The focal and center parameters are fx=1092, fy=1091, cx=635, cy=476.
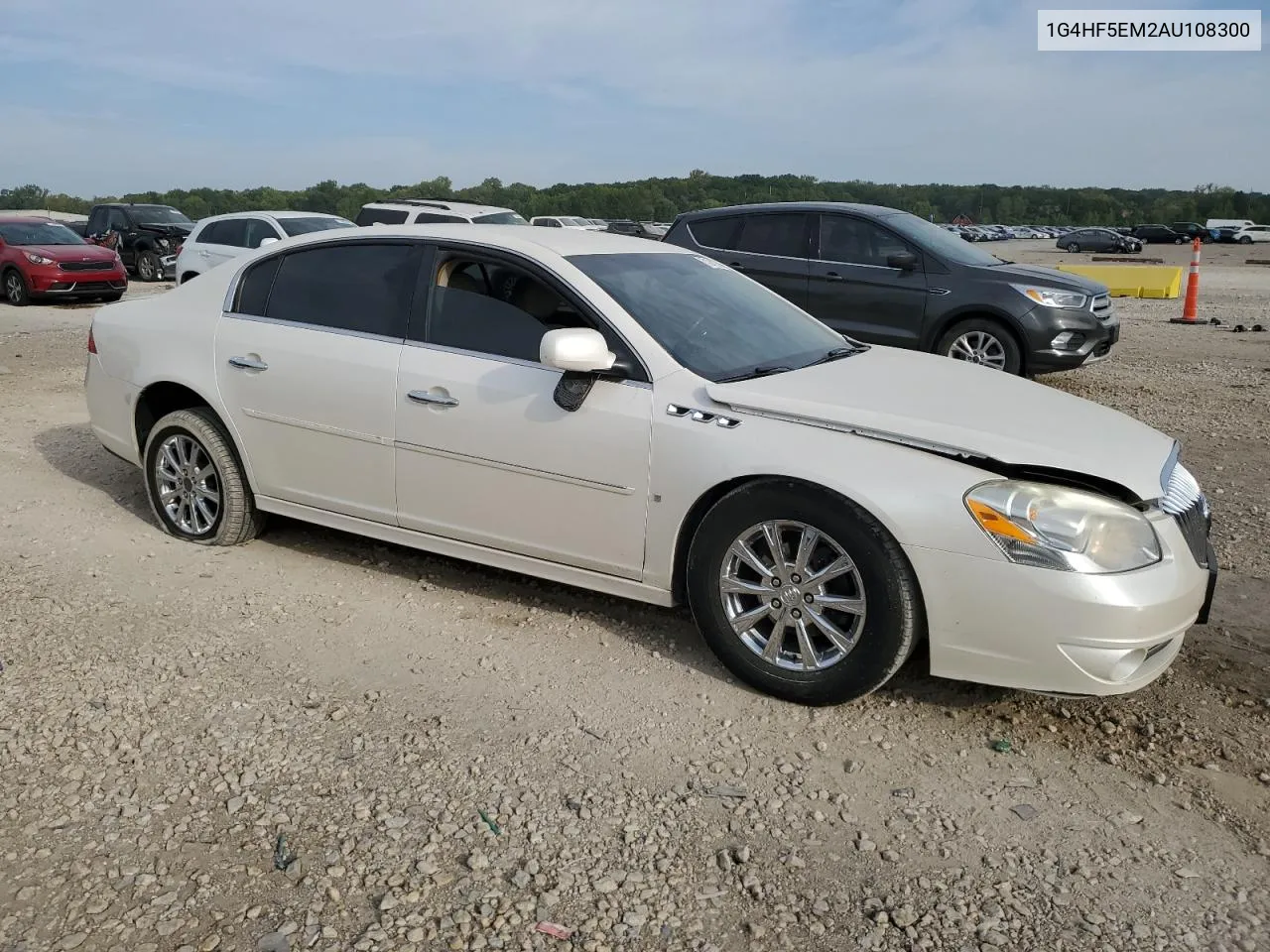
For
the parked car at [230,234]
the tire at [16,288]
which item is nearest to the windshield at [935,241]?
the parked car at [230,234]

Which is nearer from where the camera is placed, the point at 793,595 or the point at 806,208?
the point at 793,595

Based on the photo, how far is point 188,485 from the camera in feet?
17.6

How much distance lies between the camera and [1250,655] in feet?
13.8

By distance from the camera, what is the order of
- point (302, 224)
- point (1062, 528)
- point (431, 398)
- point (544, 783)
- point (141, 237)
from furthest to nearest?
point (141, 237), point (302, 224), point (431, 398), point (1062, 528), point (544, 783)

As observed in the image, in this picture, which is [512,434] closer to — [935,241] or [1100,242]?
[935,241]

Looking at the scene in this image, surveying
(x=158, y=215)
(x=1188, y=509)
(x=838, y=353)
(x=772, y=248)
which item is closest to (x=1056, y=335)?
(x=772, y=248)

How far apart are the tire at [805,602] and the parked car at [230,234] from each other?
1379 centimetres

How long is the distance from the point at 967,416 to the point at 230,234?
15034mm

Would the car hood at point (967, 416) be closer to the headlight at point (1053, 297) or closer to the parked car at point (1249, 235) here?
the headlight at point (1053, 297)

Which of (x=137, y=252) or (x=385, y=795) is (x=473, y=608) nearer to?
(x=385, y=795)

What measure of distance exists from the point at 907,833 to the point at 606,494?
1.64 m

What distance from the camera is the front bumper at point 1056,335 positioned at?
948 centimetres

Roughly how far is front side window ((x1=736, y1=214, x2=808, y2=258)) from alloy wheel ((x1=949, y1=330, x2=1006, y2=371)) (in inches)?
64.9

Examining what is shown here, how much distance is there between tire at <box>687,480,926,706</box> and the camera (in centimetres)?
Answer: 354
